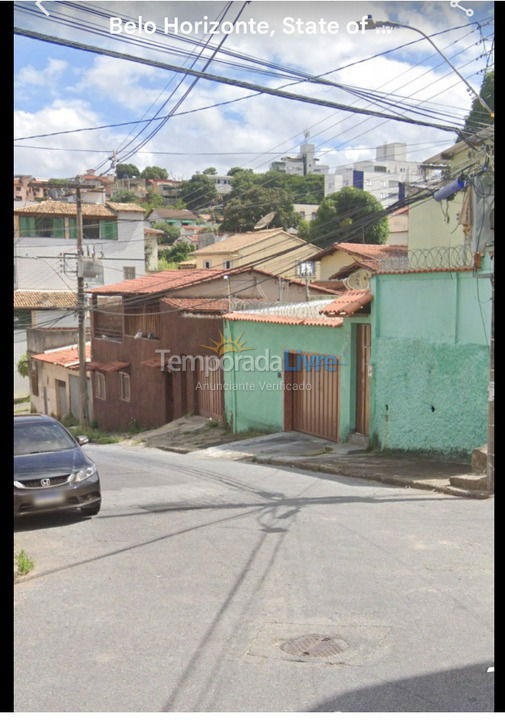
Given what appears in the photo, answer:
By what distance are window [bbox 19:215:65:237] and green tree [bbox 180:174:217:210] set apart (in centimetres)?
4711

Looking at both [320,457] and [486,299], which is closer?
[486,299]

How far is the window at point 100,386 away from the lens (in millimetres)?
33156

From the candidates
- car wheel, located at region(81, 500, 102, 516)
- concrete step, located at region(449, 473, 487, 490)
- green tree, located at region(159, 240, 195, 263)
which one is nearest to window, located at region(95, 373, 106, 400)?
car wheel, located at region(81, 500, 102, 516)

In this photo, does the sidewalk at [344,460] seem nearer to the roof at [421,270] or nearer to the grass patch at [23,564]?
the roof at [421,270]

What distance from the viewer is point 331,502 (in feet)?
36.8

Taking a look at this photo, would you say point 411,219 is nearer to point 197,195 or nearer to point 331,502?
point 331,502

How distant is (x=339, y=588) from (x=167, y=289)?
2059 cm

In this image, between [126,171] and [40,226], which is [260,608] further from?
[126,171]

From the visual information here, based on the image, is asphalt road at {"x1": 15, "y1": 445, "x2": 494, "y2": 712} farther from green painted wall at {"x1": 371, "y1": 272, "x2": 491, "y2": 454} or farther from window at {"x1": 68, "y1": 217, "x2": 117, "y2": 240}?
window at {"x1": 68, "y1": 217, "x2": 117, "y2": 240}

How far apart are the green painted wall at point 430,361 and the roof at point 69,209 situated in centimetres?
3142

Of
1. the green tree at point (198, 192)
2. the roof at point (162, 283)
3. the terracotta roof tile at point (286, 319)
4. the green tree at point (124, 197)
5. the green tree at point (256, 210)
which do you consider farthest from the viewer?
the green tree at point (124, 197)

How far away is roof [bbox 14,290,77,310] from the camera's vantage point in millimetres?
42969

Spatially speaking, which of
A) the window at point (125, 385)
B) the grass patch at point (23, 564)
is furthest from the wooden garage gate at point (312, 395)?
the window at point (125, 385)
